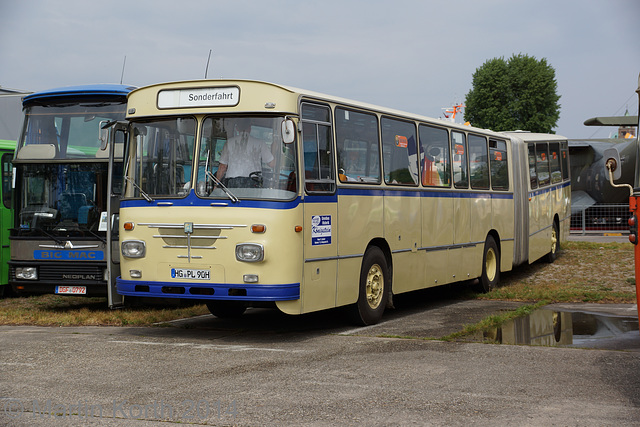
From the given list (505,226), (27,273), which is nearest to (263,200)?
(27,273)

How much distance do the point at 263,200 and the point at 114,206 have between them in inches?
161

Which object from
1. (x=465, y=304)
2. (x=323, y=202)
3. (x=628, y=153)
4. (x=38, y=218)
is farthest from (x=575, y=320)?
(x=628, y=153)

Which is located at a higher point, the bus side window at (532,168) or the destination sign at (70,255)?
the bus side window at (532,168)

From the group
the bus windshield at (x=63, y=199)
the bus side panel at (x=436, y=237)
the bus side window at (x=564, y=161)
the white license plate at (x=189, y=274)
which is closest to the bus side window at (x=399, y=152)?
the bus side panel at (x=436, y=237)

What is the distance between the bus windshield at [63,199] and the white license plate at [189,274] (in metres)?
3.40

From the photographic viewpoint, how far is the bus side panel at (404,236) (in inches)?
473

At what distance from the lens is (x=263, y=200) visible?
9609mm

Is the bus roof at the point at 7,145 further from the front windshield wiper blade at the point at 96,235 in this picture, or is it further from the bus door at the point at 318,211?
the bus door at the point at 318,211

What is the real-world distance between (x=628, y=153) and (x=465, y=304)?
23.6 metres

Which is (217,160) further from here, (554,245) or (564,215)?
(564,215)

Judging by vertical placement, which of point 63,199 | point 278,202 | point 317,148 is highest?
point 317,148

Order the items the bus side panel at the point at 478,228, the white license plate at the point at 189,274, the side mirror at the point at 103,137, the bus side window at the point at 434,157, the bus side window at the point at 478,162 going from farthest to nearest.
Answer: the bus side window at the point at 478,162
the bus side panel at the point at 478,228
the bus side window at the point at 434,157
the side mirror at the point at 103,137
the white license plate at the point at 189,274

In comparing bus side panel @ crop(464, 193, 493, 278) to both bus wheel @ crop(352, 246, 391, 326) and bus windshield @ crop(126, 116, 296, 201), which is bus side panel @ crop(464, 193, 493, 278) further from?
bus windshield @ crop(126, 116, 296, 201)

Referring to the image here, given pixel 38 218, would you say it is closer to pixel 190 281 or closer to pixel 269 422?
pixel 190 281
